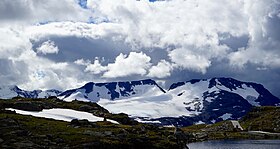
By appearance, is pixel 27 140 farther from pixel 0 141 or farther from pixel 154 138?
pixel 154 138

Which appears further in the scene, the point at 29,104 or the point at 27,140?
the point at 29,104

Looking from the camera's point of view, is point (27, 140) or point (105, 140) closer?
point (27, 140)

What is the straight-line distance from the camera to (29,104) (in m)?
170

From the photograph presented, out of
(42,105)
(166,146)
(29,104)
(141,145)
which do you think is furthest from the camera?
(42,105)

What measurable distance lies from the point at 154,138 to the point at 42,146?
125 ft

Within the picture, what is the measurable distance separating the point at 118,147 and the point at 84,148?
9741mm

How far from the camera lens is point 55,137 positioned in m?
99.5

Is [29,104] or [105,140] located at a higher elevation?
[29,104]

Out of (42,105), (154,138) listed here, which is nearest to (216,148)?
(154,138)

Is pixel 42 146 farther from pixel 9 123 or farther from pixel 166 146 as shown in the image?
pixel 166 146

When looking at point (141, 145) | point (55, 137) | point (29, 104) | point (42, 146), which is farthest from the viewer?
point (29, 104)

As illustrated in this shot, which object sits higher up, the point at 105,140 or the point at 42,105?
the point at 42,105

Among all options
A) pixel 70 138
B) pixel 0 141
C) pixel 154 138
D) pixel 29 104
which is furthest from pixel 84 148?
pixel 29 104

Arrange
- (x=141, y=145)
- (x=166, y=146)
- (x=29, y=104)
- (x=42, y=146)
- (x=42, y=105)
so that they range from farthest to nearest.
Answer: (x=42, y=105) → (x=29, y=104) → (x=166, y=146) → (x=141, y=145) → (x=42, y=146)
